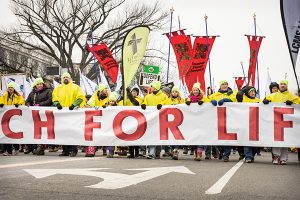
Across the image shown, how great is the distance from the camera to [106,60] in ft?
69.6

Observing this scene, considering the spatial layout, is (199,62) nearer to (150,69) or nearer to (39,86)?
(150,69)

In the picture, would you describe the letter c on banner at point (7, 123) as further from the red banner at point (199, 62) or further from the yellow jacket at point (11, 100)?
the red banner at point (199, 62)

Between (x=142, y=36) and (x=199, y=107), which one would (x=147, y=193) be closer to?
(x=199, y=107)

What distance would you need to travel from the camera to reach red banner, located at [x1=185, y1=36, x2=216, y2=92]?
61.1 feet

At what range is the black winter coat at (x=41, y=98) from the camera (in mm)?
12156

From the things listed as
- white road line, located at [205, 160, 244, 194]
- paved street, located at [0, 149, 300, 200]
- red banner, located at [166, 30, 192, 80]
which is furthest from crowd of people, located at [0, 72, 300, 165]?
red banner, located at [166, 30, 192, 80]

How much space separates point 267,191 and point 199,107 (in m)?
5.71

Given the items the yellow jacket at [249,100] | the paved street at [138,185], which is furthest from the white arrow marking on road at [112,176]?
the yellow jacket at [249,100]

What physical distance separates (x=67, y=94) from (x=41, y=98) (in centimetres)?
103

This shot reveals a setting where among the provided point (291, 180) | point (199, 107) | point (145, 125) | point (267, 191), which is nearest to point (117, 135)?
point (145, 125)

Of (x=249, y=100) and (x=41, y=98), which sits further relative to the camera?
(x=41, y=98)

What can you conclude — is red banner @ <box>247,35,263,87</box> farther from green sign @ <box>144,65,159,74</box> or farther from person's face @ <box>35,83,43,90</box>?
person's face @ <box>35,83,43,90</box>

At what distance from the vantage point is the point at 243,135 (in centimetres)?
1055

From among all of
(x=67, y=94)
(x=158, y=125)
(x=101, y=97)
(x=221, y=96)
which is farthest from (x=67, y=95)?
(x=221, y=96)
